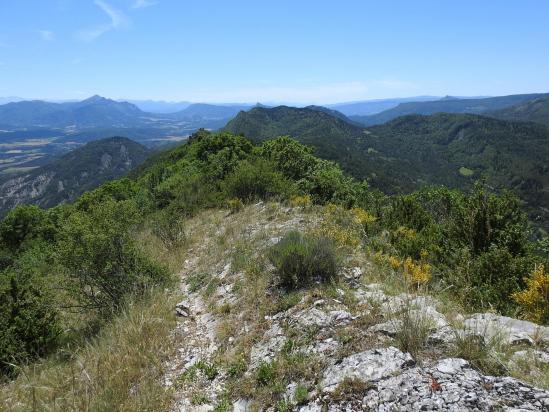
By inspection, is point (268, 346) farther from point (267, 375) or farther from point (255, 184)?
point (255, 184)

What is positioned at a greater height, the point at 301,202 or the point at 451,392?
the point at 451,392

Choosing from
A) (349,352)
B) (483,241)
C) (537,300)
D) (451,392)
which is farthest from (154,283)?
(483,241)

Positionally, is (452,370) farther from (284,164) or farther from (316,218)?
(284,164)

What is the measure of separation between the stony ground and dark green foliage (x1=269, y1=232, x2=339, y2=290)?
27 cm

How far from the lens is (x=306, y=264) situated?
6.04m

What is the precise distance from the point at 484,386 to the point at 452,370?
0.27 meters

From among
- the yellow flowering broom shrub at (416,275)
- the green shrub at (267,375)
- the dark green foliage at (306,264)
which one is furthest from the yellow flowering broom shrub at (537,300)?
the green shrub at (267,375)

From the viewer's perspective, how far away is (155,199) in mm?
21547

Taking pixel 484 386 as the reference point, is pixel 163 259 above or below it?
below

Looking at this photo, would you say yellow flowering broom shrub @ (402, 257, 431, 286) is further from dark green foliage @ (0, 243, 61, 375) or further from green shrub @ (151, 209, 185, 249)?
green shrub @ (151, 209, 185, 249)

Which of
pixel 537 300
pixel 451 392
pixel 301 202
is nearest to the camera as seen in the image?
pixel 451 392

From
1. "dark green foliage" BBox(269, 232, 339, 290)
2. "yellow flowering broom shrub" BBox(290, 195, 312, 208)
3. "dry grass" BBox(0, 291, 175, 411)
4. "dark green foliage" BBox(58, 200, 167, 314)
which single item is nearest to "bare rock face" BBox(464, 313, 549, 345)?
"dark green foliage" BBox(269, 232, 339, 290)

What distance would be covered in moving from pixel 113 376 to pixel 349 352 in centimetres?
266

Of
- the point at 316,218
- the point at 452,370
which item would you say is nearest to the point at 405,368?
the point at 452,370
